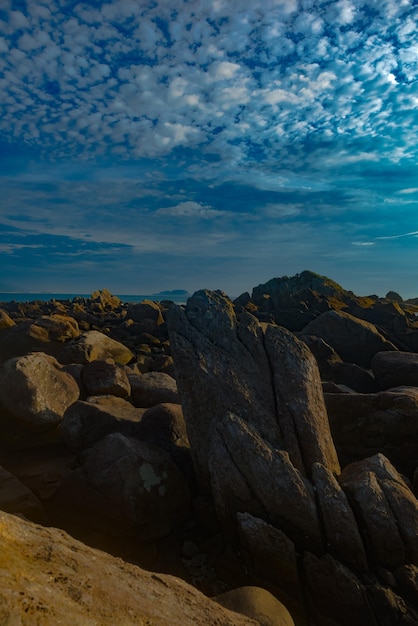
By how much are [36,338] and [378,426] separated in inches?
849

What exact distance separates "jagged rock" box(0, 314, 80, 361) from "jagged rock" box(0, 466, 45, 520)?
1467cm

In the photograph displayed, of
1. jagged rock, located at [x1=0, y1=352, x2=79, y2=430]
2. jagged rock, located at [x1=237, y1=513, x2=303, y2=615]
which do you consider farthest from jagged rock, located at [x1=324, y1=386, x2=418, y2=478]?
jagged rock, located at [x1=0, y1=352, x2=79, y2=430]

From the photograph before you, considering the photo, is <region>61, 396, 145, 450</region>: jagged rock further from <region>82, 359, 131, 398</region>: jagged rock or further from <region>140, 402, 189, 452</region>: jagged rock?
<region>82, 359, 131, 398</region>: jagged rock

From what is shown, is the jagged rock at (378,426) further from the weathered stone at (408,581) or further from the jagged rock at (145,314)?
the jagged rock at (145,314)

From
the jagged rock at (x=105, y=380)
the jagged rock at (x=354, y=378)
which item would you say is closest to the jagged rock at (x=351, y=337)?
the jagged rock at (x=354, y=378)

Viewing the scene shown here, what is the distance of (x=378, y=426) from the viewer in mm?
12469

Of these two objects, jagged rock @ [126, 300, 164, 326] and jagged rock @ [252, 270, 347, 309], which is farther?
jagged rock @ [252, 270, 347, 309]

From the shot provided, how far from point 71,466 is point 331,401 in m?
8.49

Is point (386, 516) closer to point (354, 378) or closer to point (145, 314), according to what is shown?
point (354, 378)

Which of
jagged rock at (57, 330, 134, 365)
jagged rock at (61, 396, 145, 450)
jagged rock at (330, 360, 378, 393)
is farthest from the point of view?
jagged rock at (330, 360, 378, 393)

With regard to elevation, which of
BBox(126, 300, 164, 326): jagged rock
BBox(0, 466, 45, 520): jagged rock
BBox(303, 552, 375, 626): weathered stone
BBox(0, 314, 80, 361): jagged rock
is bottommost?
BBox(303, 552, 375, 626): weathered stone

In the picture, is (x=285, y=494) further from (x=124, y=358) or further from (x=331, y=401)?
(x=124, y=358)

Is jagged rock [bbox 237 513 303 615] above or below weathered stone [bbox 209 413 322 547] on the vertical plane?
below

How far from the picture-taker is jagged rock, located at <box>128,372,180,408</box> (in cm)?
1728
